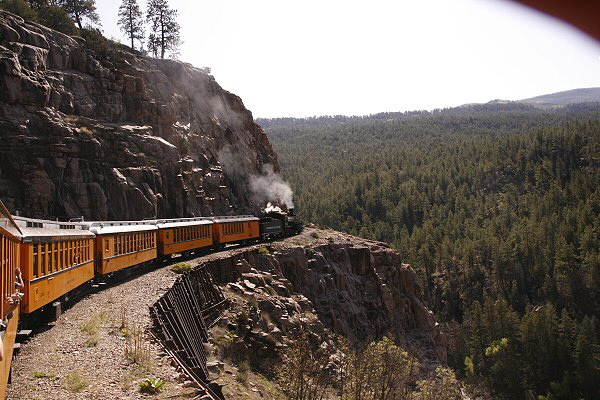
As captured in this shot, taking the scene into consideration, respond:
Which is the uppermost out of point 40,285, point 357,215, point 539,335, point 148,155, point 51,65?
point 51,65

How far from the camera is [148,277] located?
2670 cm

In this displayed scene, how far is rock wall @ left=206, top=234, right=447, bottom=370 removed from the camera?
1174 inches

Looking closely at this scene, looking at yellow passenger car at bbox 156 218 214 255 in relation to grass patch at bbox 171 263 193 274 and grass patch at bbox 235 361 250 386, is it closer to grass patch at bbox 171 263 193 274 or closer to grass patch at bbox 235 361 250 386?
grass patch at bbox 171 263 193 274

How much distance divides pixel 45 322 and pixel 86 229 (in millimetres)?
6063

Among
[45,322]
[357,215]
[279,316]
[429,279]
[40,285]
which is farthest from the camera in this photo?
[357,215]

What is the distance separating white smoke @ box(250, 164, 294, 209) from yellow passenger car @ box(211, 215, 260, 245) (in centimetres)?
1796

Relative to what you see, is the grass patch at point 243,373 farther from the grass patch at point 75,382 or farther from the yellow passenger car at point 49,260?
the grass patch at point 75,382

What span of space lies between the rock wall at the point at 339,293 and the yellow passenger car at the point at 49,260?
8.69 meters

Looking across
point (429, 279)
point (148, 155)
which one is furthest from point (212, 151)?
point (429, 279)

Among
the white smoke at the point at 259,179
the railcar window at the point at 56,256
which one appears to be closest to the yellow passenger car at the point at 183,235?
the railcar window at the point at 56,256

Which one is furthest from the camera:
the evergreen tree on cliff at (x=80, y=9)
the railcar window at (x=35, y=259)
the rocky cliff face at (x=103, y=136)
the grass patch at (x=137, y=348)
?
the evergreen tree on cliff at (x=80, y=9)

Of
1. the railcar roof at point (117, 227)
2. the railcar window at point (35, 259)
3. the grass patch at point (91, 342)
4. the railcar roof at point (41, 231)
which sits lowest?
the grass patch at point (91, 342)

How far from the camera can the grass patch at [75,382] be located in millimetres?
10547

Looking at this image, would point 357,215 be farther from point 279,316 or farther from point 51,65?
point 279,316
